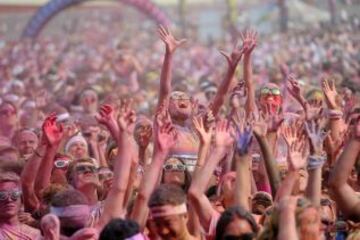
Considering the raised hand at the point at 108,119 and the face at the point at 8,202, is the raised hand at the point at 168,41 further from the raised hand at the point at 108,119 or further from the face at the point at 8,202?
the face at the point at 8,202

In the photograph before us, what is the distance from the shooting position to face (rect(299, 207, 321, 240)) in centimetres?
670

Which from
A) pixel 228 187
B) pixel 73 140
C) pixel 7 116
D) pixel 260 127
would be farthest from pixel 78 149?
pixel 260 127

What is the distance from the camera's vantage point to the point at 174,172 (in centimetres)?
871

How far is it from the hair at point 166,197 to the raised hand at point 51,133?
1.62 meters

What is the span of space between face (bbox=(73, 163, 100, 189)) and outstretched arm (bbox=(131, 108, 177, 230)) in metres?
0.83

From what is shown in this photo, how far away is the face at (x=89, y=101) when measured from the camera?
1456 cm

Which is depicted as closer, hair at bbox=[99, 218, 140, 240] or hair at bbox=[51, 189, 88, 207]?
hair at bbox=[99, 218, 140, 240]

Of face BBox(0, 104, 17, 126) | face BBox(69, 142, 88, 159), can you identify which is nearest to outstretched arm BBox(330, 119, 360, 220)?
face BBox(69, 142, 88, 159)

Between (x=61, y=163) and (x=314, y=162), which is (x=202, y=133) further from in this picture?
(x=61, y=163)

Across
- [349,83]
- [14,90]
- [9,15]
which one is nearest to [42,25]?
[14,90]

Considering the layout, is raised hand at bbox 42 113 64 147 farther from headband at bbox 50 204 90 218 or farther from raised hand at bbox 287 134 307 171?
raised hand at bbox 287 134 307 171

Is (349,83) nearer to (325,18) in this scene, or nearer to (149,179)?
(149,179)

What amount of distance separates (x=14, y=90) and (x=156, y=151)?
1045 cm

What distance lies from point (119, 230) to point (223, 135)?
4.56ft
